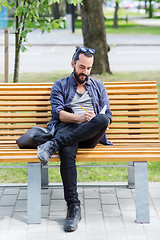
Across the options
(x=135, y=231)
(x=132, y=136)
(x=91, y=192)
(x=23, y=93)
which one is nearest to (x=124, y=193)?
(x=91, y=192)

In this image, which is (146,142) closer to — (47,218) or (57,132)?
(57,132)

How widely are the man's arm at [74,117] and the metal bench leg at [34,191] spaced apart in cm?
49

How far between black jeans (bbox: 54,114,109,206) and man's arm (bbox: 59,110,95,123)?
0.08 m

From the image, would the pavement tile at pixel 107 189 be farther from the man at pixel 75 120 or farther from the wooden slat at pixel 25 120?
the wooden slat at pixel 25 120

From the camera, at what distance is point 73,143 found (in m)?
4.28

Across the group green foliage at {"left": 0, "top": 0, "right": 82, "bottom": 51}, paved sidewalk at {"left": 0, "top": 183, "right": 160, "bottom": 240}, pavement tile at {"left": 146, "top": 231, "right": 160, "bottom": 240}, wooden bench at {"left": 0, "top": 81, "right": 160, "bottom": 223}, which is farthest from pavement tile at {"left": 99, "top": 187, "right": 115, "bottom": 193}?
green foliage at {"left": 0, "top": 0, "right": 82, "bottom": 51}

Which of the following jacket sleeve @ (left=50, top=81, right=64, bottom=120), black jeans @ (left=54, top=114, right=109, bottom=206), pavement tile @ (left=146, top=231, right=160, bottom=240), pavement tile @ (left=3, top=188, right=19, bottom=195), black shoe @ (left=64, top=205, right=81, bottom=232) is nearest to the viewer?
pavement tile @ (left=146, top=231, right=160, bottom=240)

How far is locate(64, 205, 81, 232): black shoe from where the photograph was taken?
13.3 feet

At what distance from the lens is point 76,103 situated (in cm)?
464

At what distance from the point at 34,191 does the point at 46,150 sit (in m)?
0.36

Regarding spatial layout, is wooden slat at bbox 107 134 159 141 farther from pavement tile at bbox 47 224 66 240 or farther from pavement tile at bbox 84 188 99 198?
pavement tile at bbox 47 224 66 240

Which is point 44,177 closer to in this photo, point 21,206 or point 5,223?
point 21,206

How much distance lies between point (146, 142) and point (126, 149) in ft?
1.67

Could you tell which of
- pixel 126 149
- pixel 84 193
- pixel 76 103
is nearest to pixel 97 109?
pixel 76 103
